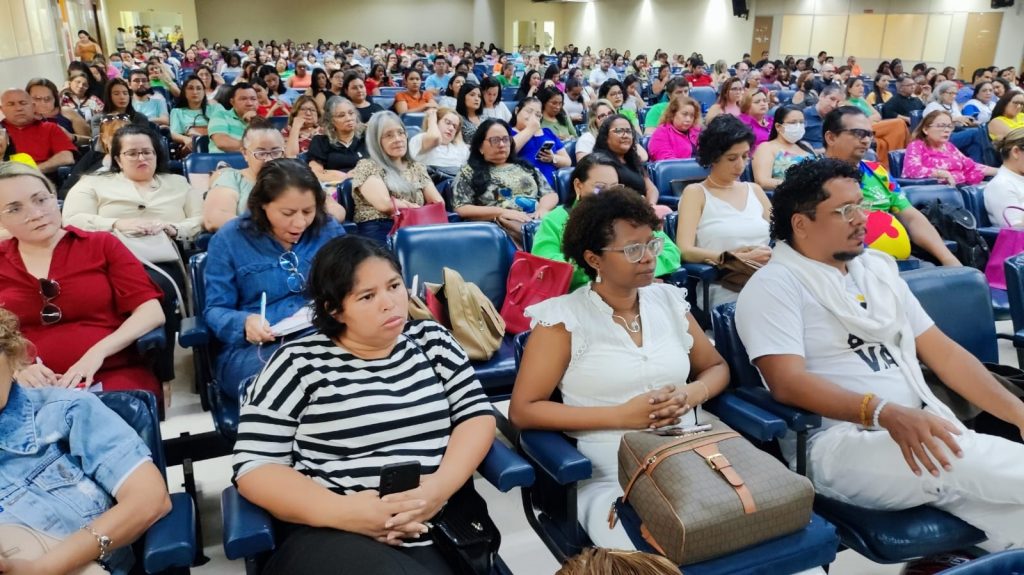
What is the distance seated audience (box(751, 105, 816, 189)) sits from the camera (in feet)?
14.5

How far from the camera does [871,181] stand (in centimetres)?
367

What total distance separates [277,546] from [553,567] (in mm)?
939

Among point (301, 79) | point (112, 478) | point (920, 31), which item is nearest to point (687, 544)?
point (112, 478)

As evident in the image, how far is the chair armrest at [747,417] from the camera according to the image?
68.8 inches

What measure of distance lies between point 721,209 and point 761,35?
18.9 metres

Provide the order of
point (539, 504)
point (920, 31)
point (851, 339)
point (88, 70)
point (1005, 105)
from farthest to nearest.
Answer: point (920, 31) < point (88, 70) < point (1005, 105) < point (851, 339) < point (539, 504)

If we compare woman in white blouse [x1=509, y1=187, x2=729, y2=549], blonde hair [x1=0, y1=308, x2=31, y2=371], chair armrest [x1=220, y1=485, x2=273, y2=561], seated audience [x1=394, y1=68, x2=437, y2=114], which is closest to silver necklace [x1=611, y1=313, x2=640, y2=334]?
woman in white blouse [x1=509, y1=187, x2=729, y2=549]

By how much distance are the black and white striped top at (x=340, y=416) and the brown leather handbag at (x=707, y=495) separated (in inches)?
18.0

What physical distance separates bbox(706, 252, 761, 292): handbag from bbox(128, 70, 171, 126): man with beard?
582cm

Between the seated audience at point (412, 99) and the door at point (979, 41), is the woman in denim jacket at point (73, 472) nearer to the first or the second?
the seated audience at point (412, 99)

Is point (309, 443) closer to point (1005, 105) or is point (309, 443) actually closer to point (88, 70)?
point (1005, 105)

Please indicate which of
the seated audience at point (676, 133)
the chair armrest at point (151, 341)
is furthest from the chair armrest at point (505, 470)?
the seated audience at point (676, 133)

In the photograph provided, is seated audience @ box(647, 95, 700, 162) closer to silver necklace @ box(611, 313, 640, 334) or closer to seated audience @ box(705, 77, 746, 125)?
seated audience @ box(705, 77, 746, 125)

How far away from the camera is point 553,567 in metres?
2.14
